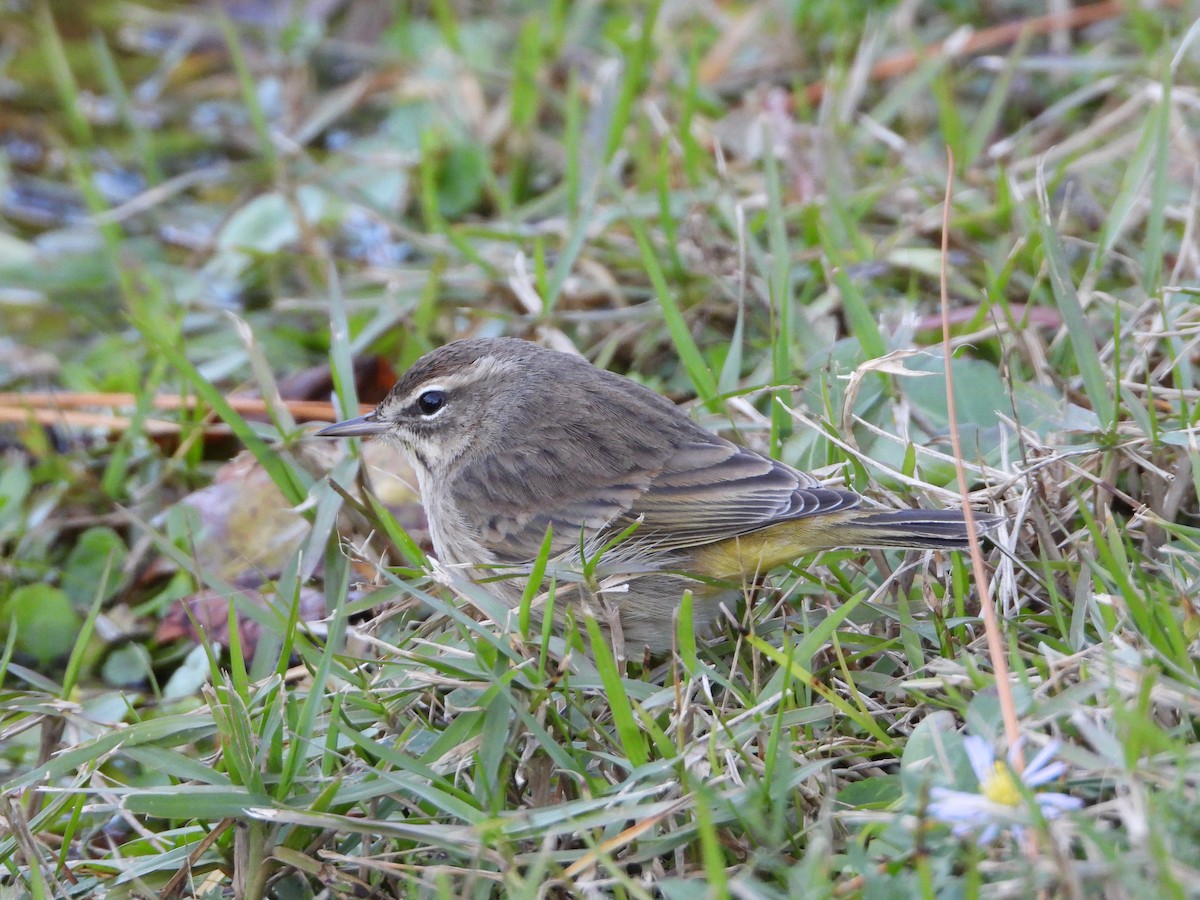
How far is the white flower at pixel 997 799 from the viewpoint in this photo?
2477 mm

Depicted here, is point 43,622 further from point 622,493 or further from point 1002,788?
point 1002,788

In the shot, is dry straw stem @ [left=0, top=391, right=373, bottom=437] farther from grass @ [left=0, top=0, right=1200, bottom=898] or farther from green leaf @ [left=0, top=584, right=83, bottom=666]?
green leaf @ [left=0, top=584, right=83, bottom=666]

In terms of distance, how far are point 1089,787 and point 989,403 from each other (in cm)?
176

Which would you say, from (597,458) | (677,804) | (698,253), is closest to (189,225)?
(698,253)

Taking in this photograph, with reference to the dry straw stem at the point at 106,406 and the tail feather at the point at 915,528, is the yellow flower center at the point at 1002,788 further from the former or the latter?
the dry straw stem at the point at 106,406

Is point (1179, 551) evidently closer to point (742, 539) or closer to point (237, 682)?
point (742, 539)

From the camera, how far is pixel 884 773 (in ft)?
10.4

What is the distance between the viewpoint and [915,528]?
345 centimetres

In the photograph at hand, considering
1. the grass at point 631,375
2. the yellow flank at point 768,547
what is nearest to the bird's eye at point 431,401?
the grass at point 631,375

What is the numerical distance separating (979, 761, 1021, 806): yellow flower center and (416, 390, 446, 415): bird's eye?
2.42 metres

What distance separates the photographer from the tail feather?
3387 millimetres

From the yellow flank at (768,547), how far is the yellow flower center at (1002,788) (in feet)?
3.68

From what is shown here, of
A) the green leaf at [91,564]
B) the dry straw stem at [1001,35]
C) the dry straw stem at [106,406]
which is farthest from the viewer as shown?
the dry straw stem at [1001,35]

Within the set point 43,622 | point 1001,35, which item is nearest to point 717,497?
point 43,622
